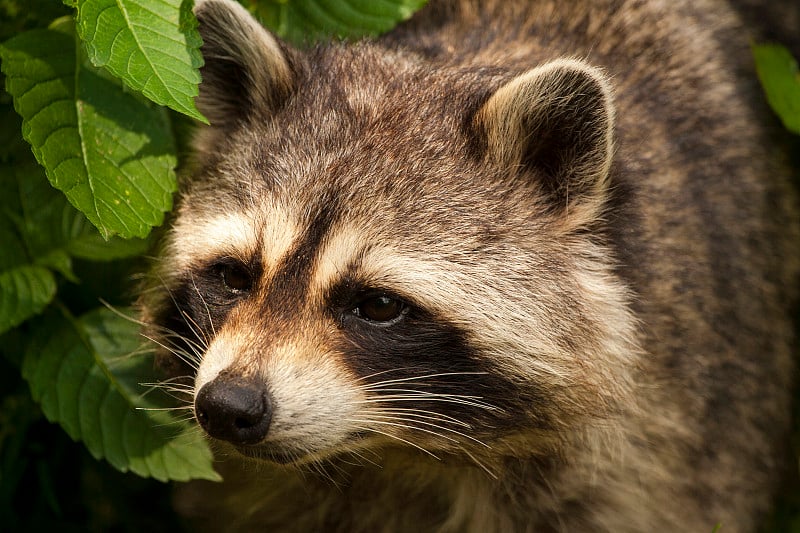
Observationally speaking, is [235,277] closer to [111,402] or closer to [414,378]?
[414,378]

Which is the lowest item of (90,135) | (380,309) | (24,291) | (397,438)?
(397,438)

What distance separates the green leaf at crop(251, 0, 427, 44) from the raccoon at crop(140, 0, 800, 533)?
11 centimetres

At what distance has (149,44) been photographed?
133 inches

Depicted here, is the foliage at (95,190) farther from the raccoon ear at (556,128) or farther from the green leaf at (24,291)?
the raccoon ear at (556,128)

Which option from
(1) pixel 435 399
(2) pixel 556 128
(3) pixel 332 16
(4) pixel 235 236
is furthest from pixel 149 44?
(1) pixel 435 399

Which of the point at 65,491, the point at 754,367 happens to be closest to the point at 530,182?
the point at 754,367

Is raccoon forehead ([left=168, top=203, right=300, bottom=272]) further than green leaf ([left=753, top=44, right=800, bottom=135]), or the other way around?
green leaf ([left=753, top=44, right=800, bottom=135])

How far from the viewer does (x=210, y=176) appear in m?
3.72

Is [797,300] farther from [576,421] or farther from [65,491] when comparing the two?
[65,491]

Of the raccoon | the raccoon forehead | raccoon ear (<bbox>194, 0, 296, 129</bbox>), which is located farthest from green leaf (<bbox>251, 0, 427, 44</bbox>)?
the raccoon forehead

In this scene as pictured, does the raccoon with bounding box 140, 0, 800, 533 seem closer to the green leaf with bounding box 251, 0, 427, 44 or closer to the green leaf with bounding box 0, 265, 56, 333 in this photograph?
the green leaf with bounding box 251, 0, 427, 44

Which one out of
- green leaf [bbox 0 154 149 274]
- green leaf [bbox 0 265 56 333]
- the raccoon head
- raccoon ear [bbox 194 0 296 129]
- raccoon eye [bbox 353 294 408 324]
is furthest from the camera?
green leaf [bbox 0 154 149 274]

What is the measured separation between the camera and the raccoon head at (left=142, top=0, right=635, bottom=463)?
3.17m

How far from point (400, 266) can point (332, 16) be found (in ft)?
4.76
